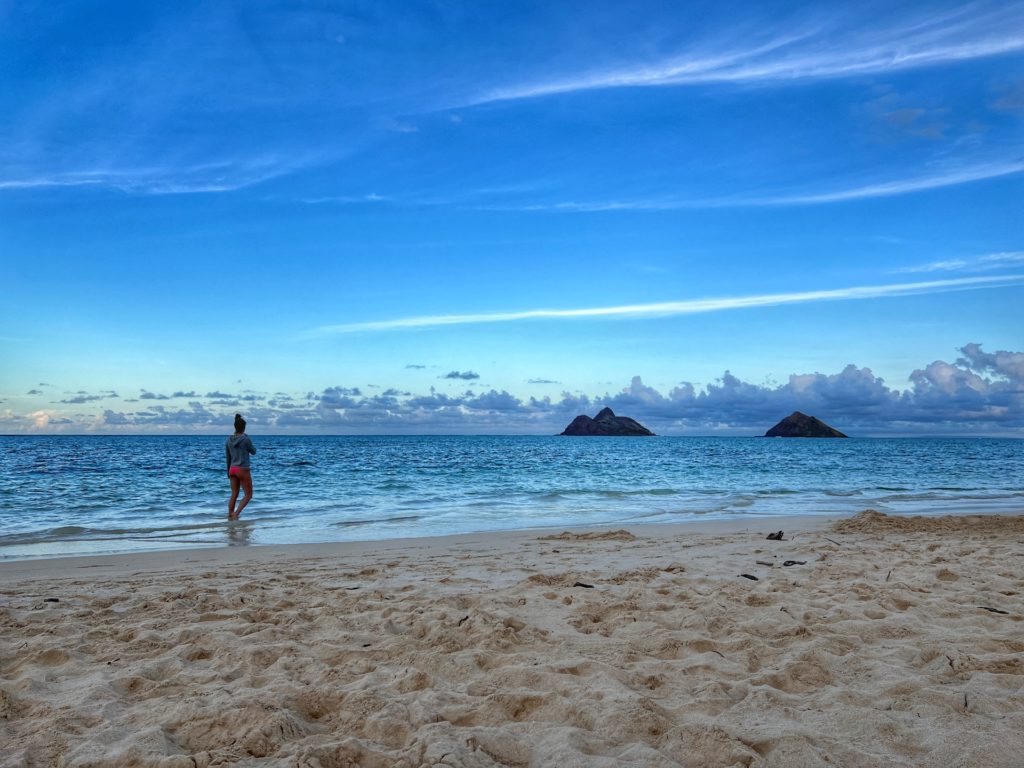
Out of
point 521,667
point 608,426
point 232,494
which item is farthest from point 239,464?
point 608,426

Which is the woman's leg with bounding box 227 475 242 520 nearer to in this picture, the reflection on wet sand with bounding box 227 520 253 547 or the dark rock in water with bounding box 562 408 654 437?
the reflection on wet sand with bounding box 227 520 253 547

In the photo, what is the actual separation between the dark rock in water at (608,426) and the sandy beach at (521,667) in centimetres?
15380

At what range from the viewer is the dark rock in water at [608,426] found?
159875mm

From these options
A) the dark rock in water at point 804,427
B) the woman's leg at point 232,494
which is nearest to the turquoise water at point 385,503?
the woman's leg at point 232,494

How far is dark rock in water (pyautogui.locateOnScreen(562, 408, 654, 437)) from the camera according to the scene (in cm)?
15988

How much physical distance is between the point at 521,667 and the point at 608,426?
6213 inches

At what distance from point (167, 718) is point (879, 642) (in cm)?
437

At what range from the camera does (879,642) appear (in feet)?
14.5

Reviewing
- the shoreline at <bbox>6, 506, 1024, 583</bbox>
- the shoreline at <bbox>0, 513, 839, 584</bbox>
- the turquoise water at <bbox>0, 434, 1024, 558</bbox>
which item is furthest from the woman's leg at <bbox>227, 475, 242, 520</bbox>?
the shoreline at <bbox>0, 513, 839, 584</bbox>

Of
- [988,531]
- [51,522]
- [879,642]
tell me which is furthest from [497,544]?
[51,522]

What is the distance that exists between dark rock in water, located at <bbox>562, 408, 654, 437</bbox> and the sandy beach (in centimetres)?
15380

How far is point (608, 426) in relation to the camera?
159625mm

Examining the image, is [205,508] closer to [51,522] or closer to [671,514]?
[51,522]

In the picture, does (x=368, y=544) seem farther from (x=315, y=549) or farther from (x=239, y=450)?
(x=239, y=450)
